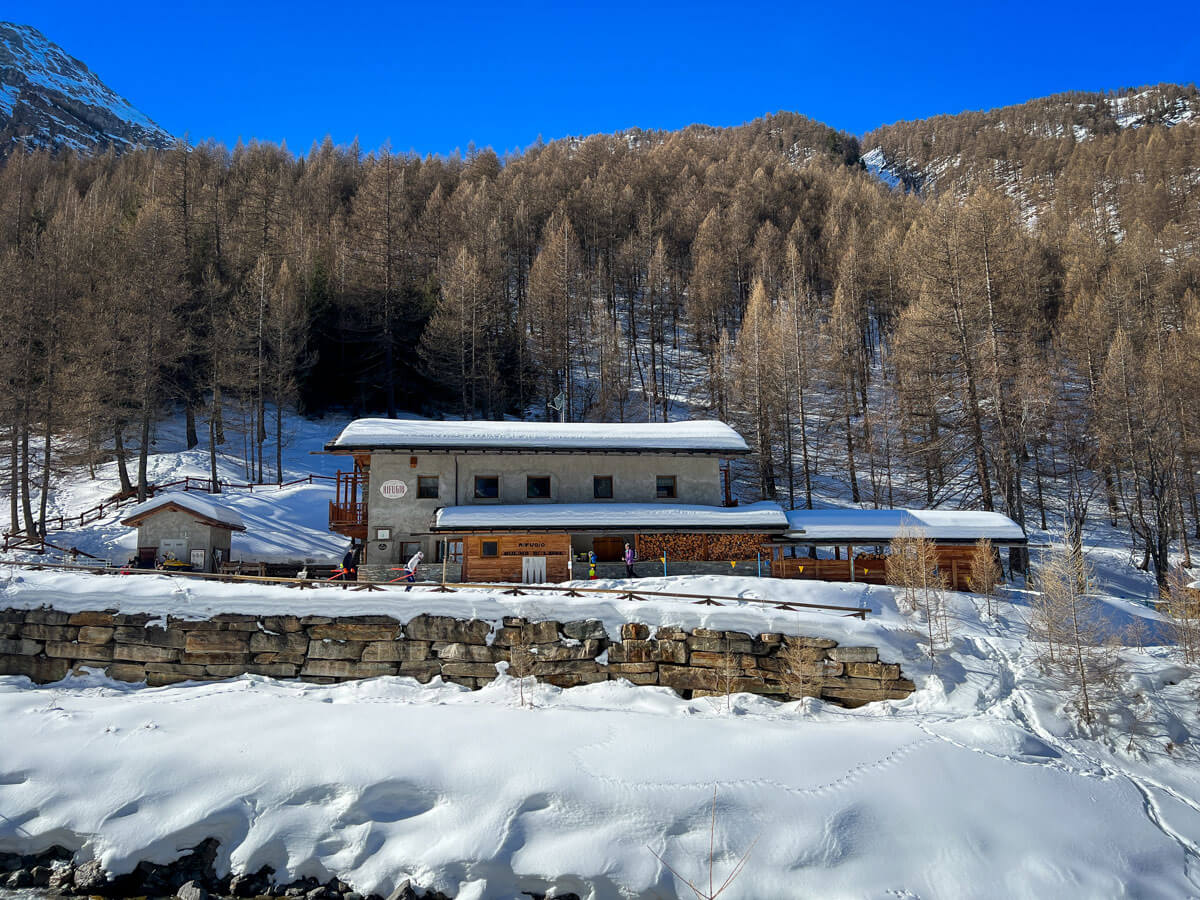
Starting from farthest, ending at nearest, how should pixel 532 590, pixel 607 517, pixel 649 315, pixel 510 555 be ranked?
pixel 649 315, pixel 607 517, pixel 510 555, pixel 532 590

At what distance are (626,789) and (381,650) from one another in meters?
7.48

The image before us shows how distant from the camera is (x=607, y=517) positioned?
2350 centimetres

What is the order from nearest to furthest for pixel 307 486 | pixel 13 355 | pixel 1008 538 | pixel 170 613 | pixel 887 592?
1. pixel 170 613
2. pixel 887 592
3. pixel 1008 538
4. pixel 13 355
5. pixel 307 486

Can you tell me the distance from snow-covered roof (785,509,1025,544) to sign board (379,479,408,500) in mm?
14303

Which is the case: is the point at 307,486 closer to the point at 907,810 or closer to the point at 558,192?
the point at 907,810

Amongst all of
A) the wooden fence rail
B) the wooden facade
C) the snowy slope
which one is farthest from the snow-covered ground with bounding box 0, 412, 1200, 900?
the wooden facade

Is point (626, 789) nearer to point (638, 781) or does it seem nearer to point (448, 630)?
point (638, 781)

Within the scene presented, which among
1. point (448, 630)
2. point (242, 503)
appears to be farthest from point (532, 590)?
point (242, 503)

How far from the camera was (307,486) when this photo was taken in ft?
116

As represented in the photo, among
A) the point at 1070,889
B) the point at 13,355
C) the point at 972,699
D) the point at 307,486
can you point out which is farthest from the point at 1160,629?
the point at 13,355

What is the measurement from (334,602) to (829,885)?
12.3 metres

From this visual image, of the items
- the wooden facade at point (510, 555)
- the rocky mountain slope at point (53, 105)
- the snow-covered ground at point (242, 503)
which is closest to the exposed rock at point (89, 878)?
the wooden facade at point (510, 555)

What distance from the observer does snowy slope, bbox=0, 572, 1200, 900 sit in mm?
10344

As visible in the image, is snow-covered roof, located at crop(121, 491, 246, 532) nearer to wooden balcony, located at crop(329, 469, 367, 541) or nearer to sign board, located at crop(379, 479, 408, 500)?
wooden balcony, located at crop(329, 469, 367, 541)
